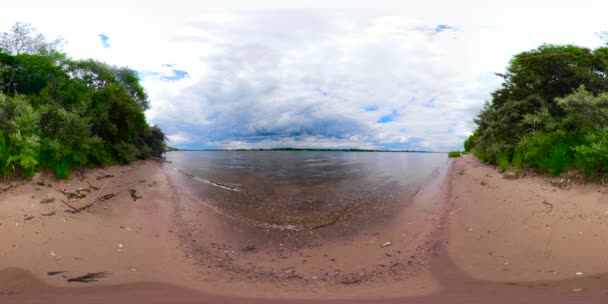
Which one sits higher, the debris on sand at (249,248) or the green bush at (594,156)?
the green bush at (594,156)

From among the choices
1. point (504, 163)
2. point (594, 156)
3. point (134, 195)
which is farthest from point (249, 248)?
point (504, 163)

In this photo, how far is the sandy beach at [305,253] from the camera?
17.5ft

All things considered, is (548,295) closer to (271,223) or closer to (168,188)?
(271,223)

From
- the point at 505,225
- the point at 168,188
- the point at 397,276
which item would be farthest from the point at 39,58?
the point at 505,225

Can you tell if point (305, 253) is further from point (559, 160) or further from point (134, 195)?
point (559, 160)

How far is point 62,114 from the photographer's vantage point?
12.5 metres

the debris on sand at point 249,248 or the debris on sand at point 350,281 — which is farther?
the debris on sand at point 249,248

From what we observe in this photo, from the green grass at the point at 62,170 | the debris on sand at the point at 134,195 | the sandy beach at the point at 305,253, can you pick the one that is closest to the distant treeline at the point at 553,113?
the sandy beach at the point at 305,253

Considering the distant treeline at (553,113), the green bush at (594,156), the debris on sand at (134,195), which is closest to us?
the green bush at (594,156)

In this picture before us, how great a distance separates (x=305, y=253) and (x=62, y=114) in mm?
12193

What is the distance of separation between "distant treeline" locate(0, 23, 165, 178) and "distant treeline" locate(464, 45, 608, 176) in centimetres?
1714

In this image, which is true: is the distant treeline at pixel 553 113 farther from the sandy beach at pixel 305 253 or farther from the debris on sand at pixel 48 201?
the debris on sand at pixel 48 201

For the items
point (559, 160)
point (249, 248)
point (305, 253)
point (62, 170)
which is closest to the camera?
point (305, 253)

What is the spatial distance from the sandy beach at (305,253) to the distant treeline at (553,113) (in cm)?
102
